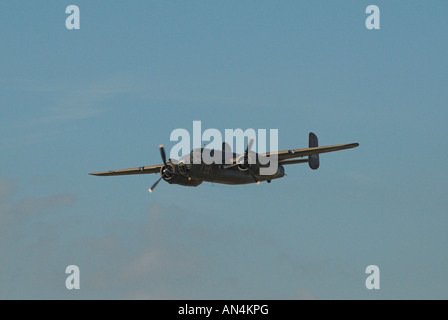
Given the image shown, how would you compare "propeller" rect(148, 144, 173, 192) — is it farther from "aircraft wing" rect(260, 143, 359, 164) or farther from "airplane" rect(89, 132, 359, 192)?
"aircraft wing" rect(260, 143, 359, 164)

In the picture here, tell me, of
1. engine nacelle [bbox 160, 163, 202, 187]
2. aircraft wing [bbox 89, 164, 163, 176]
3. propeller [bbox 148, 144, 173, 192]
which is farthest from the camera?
aircraft wing [bbox 89, 164, 163, 176]

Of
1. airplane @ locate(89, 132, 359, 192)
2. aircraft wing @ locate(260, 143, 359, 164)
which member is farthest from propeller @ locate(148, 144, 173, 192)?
aircraft wing @ locate(260, 143, 359, 164)

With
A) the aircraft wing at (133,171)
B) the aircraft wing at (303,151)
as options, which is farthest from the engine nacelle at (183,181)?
the aircraft wing at (303,151)

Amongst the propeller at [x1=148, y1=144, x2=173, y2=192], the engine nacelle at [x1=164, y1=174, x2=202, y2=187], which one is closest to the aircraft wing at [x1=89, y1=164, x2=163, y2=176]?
the propeller at [x1=148, y1=144, x2=173, y2=192]

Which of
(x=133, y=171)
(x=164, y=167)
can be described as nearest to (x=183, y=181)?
(x=164, y=167)

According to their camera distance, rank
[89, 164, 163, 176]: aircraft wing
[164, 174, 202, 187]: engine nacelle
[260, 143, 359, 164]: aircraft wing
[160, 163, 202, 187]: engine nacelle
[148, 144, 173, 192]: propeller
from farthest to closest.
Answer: [89, 164, 163, 176]: aircraft wing, [148, 144, 173, 192]: propeller, [164, 174, 202, 187]: engine nacelle, [160, 163, 202, 187]: engine nacelle, [260, 143, 359, 164]: aircraft wing

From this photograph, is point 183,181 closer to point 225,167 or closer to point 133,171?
point 225,167

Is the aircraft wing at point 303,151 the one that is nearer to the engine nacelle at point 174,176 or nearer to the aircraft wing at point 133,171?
the engine nacelle at point 174,176

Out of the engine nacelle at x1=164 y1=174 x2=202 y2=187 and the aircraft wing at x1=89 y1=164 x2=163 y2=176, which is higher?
the aircraft wing at x1=89 y1=164 x2=163 y2=176

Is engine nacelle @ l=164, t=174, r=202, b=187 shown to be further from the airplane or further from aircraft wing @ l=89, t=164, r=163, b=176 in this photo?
aircraft wing @ l=89, t=164, r=163, b=176

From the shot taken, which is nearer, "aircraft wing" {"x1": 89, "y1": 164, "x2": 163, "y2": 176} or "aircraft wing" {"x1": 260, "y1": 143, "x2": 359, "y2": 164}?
"aircraft wing" {"x1": 260, "y1": 143, "x2": 359, "y2": 164}
